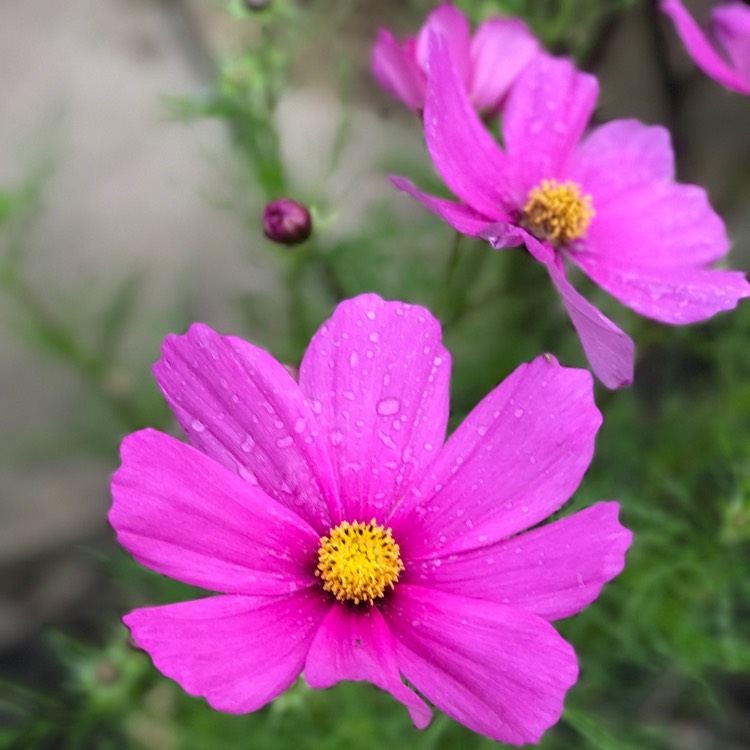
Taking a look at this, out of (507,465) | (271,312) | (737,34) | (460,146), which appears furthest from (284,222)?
(271,312)

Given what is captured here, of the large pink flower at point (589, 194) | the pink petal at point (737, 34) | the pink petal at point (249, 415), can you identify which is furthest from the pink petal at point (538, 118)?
the pink petal at point (249, 415)

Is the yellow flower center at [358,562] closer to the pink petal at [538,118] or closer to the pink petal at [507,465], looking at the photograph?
the pink petal at [507,465]

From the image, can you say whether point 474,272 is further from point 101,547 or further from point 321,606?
point 101,547

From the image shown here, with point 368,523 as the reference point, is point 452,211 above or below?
above


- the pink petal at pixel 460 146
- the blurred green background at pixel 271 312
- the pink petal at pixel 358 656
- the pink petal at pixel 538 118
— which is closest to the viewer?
the pink petal at pixel 358 656

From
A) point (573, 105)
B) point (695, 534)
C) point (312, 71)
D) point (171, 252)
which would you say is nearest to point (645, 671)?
point (695, 534)

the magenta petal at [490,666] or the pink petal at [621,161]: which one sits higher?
the pink petal at [621,161]

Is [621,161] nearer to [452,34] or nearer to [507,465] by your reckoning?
[452,34]
